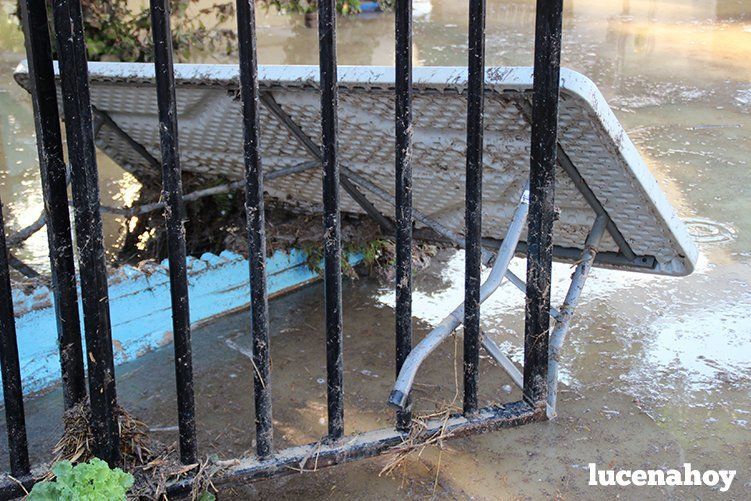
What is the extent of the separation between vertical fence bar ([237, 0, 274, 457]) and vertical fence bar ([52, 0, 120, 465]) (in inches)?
11.7

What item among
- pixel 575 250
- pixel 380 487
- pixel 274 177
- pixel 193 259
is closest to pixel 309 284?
pixel 193 259

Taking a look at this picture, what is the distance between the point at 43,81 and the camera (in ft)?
5.66

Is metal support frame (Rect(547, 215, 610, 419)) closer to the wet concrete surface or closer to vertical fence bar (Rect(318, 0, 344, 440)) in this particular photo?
the wet concrete surface

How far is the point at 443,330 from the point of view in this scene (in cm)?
211

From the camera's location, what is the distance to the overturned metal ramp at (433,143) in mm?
2449

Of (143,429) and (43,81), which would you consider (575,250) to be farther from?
(43,81)

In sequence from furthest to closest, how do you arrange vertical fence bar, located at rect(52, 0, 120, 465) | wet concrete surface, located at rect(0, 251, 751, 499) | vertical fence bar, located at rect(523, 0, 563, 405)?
wet concrete surface, located at rect(0, 251, 751, 499) < vertical fence bar, located at rect(523, 0, 563, 405) < vertical fence bar, located at rect(52, 0, 120, 465)

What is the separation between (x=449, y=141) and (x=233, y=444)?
46.5 inches

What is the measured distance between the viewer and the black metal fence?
1719mm

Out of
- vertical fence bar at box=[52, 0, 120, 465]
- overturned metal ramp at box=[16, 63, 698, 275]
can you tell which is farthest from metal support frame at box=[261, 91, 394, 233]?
vertical fence bar at box=[52, 0, 120, 465]

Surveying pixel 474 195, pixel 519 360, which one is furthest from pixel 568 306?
pixel 474 195

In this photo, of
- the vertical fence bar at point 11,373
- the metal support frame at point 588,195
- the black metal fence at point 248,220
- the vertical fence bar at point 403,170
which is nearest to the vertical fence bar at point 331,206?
the black metal fence at point 248,220

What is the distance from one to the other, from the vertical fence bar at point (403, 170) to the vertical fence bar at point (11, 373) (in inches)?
31.7

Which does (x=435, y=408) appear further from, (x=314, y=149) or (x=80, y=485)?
(x=80, y=485)
